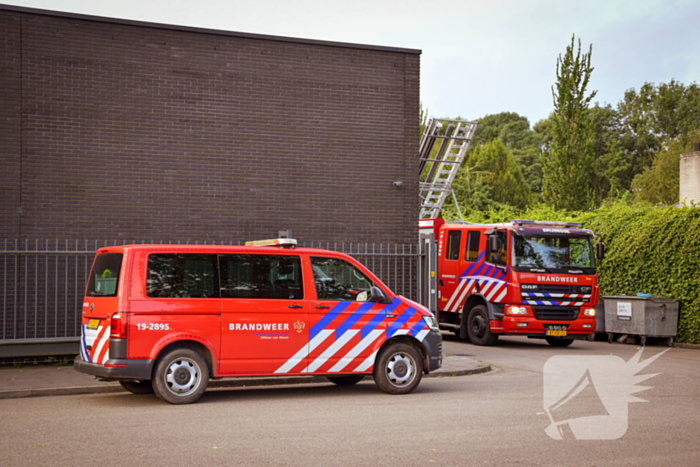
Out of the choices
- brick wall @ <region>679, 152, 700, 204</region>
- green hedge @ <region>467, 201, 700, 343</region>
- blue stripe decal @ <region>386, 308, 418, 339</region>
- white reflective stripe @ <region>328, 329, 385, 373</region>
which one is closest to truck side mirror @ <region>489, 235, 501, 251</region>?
green hedge @ <region>467, 201, 700, 343</region>

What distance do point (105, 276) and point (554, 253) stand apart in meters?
10.7

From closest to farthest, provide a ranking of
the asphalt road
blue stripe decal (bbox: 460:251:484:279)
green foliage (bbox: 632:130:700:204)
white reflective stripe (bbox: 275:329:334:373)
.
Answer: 1. the asphalt road
2. white reflective stripe (bbox: 275:329:334:373)
3. blue stripe decal (bbox: 460:251:484:279)
4. green foliage (bbox: 632:130:700:204)

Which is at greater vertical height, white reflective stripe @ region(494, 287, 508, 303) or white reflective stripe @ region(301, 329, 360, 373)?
white reflective stripe @ region(494, 287, 508, 303)

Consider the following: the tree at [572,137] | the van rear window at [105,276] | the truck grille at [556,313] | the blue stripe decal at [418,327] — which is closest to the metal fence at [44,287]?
the van rear window at [105,276]

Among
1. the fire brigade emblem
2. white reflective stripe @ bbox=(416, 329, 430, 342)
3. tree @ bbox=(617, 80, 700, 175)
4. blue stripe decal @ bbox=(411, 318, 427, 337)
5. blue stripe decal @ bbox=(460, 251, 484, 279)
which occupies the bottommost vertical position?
white reflective stripe @ bbox=(416, 329, 430, 342)

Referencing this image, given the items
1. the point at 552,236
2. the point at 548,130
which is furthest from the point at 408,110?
the point at 548,130

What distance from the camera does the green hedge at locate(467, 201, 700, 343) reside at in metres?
17.3

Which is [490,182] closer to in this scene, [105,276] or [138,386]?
[138,386]

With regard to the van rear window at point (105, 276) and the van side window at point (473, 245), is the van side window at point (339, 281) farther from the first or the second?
the van side window at point (473, 245)

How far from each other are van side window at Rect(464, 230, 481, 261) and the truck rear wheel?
1229mm

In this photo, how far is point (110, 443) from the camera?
684 centimetres

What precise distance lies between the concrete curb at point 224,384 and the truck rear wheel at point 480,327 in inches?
170

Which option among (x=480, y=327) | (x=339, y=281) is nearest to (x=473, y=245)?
(x=480, y=327)

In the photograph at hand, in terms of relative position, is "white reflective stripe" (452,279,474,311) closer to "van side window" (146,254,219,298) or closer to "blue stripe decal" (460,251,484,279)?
"blue stripe decal" (460,251,484,279)
